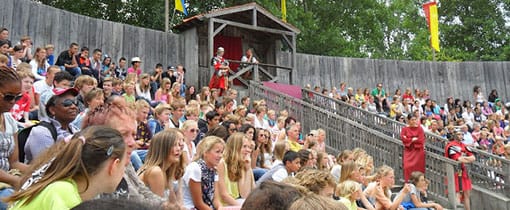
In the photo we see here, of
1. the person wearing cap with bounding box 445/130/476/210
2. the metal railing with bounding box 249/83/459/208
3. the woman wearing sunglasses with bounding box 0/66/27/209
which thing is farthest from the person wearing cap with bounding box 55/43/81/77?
the person wearing cap with bounding box 445/130/476/210

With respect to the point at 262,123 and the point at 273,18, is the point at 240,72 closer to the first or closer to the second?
the point at 273,18

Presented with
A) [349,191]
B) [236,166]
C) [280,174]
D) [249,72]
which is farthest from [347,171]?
[249,72]

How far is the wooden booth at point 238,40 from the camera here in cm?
1446

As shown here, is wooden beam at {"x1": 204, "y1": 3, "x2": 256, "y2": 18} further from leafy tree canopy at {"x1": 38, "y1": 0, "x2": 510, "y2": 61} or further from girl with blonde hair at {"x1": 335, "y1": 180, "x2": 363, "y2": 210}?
girl with blonde hair at {"x1": 335, "y1": 180, "x2": 363, "y2": 210}

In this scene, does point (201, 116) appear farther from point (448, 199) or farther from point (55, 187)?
point (55, 187)

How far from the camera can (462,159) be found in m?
8.96

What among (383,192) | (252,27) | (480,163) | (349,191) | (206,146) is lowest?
(383,192)

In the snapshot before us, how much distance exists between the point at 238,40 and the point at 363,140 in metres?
7.22

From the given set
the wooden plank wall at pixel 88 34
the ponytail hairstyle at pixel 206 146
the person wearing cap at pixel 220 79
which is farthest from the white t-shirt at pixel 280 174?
the wooden plank wall at pixel 88 34

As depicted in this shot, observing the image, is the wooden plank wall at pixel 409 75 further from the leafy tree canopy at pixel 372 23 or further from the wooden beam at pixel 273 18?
the leafy tree canopy at pixel 372 23

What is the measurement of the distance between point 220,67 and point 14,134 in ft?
30.7

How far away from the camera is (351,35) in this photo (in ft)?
99.3

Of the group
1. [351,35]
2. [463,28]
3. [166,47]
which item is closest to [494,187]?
[166,47]

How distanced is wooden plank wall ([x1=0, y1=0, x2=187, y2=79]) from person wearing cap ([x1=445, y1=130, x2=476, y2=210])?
810cm
